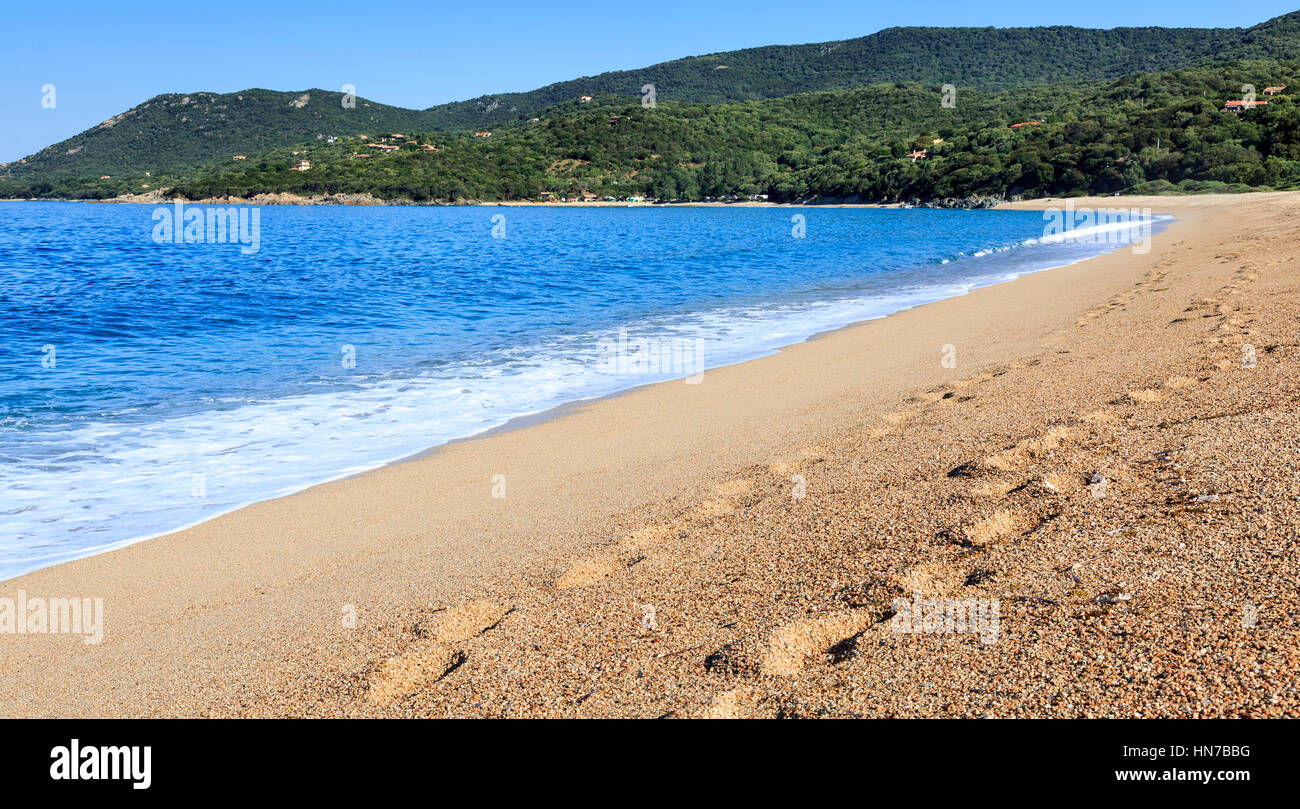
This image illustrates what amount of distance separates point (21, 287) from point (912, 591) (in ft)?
89.2

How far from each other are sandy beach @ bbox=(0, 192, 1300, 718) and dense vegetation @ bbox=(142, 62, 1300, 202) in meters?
66.5

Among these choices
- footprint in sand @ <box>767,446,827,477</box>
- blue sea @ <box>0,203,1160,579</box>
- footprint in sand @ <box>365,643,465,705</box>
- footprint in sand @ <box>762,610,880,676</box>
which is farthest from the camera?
blue sea @ <box>0,203,1160,579</box>

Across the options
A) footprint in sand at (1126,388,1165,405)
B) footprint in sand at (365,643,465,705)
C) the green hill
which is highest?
the green hill

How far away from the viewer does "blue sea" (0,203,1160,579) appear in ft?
22.9

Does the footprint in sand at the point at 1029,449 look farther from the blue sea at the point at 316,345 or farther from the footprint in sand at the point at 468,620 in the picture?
the blue sea at the point at 316,345

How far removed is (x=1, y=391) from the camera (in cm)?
1032

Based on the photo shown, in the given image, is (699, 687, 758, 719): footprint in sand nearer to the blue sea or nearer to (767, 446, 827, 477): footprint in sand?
(767, 446, 827, 477): footprint in sand

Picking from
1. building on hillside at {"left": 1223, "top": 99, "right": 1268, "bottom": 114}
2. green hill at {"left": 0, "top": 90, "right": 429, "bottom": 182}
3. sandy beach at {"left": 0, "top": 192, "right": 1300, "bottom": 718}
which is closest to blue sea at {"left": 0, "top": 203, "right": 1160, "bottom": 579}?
sandy beach at {"left": 0, "top": 192, "right": 1300, "bottom": 718}

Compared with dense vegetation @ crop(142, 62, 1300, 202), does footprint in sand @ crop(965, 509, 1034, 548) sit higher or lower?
lower

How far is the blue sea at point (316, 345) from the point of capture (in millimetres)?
6973

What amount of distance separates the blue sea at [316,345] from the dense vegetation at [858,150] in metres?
53.9

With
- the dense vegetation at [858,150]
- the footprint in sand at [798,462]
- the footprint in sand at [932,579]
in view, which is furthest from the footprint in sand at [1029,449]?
the dense vegetation at [858,150]
